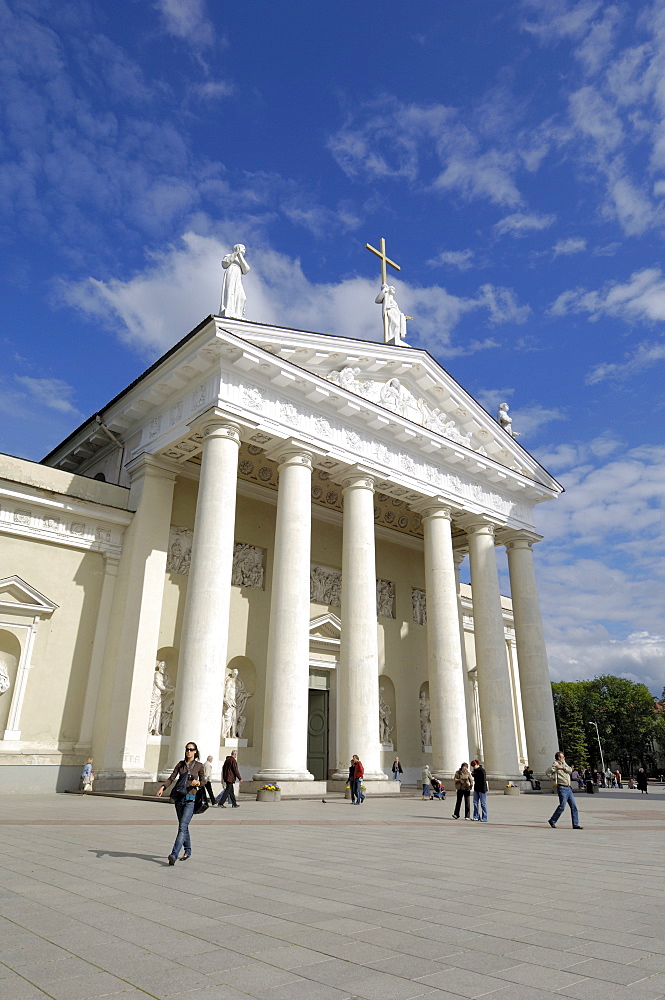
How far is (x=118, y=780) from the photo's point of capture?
17.1 metres

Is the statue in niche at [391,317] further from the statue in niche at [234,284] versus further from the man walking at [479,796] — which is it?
the man walking at [479,796]

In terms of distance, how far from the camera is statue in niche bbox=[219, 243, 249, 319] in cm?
1930

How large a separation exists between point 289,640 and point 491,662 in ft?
30.5

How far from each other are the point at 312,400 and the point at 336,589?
8.05 m

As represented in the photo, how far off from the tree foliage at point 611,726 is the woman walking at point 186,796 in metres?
66.2

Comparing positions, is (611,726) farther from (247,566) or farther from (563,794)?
(563,794)

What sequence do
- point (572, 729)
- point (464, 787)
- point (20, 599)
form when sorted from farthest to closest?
point (572, 729) < point (20, 599) < point (464, 787)

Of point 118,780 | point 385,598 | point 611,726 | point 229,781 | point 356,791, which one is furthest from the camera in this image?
point 611,726

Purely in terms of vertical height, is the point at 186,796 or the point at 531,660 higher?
the point at 531,660

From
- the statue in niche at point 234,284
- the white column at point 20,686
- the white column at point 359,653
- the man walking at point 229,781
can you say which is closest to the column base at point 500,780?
the white column at point 359,653

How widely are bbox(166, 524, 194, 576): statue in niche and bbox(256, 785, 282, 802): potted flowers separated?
761 centimetres

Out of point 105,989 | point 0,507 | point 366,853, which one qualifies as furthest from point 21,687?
point 105,989

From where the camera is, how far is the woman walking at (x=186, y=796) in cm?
667

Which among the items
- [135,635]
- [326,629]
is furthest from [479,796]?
[326,629]
